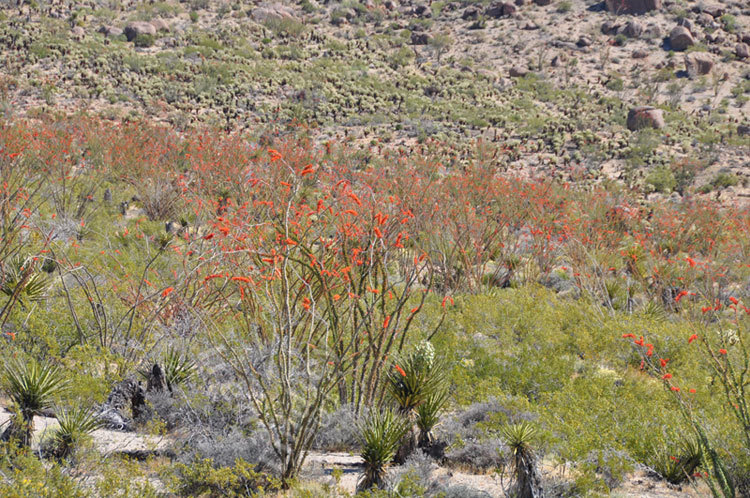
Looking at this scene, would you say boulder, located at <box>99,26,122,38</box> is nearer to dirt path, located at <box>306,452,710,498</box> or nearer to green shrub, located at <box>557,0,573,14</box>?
green shrub, located at <box>557,0,573,14</box>

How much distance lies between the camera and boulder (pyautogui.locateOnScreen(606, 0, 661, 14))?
53.1 m

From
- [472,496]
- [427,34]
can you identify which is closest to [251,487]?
[472,496]

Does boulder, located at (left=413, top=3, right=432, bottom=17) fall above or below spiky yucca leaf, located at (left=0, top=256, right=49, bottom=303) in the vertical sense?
above

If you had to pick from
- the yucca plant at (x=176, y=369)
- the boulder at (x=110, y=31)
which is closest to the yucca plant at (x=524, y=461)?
the yucca plant at (x=176, y=369)

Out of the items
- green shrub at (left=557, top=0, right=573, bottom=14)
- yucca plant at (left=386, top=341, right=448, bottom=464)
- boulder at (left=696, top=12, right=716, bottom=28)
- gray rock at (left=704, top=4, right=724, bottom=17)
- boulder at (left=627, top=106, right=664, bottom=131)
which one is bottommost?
boulder at (left=627, top=106, right=664, bottom=131)

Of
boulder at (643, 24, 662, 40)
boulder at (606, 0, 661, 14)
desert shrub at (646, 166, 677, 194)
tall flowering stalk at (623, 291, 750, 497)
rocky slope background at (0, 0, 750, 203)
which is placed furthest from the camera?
boulder at (606, 0, 661, 14)

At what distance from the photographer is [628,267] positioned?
1327 centimetres

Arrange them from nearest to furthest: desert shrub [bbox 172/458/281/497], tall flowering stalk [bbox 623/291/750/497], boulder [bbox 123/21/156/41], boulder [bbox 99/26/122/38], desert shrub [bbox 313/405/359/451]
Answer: desert shrub [bbox 172/458/281/497] < tall flowering stalk [bbox 623/291/750/497] < desert shrub [bbox 313/405/359/451] < boulder [bbox 99/26/122/38] < boulder [bbox 123/21/156/41]

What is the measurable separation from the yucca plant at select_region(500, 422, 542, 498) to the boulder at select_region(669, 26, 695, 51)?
54117mm

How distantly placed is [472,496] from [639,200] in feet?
70.8

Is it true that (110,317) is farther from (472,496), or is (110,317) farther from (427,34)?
(427,34)

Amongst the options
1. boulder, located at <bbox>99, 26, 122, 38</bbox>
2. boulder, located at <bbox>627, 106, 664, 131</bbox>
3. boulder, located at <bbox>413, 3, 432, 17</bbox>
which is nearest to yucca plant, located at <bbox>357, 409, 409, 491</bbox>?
boulder, located at <bbox>627, 106, 664, 131</bbox>

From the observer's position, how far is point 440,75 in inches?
1721

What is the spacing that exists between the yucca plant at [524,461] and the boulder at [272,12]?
50988mm
